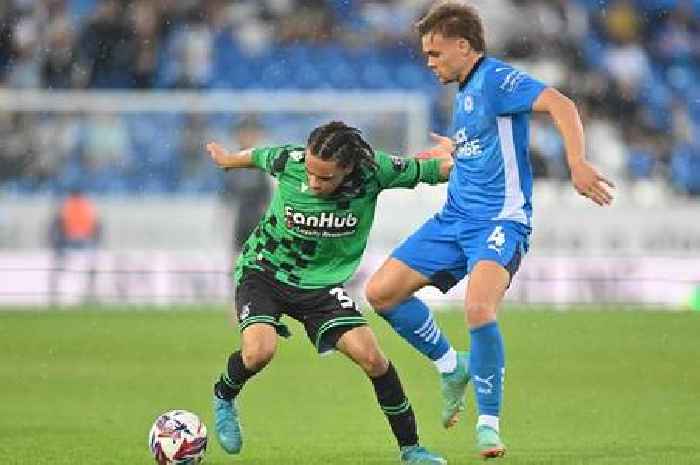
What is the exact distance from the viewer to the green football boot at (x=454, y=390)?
7906 millimetres

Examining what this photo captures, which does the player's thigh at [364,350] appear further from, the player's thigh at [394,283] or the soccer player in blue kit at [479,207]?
the player's thigh at [394,283]

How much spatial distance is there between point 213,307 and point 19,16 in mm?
5995

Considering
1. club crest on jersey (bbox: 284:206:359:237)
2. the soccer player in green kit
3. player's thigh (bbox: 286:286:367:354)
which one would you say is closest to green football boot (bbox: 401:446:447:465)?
the soccer player in green kit

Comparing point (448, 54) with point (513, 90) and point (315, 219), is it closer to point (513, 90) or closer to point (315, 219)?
point (513, 90)

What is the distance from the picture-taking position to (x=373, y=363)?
7.07 meters

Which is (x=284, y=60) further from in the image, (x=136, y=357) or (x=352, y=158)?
(x=352, y=158)

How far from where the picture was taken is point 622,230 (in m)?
19.9

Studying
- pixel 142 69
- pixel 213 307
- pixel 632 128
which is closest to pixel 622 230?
pixel 632 128

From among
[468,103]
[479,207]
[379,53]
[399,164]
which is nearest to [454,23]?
[468,103]

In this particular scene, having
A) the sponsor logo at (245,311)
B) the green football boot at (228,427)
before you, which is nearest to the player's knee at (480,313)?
the sponsor logo at (245,311)

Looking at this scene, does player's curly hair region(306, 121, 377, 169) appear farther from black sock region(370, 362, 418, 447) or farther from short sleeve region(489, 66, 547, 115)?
black sock region(370, 362, 418, 447)

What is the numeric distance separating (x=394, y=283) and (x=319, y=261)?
0.50m

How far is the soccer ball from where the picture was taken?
7.02m

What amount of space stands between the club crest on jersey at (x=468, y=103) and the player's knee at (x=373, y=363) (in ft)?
4.03
